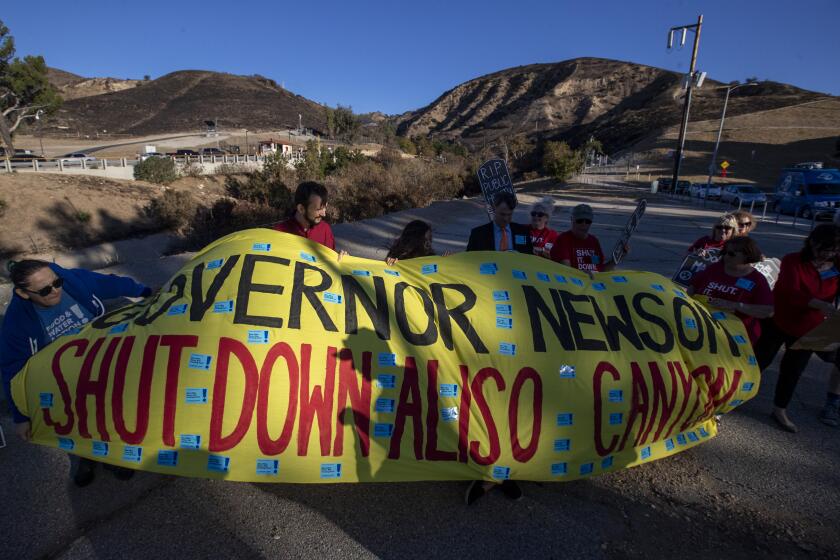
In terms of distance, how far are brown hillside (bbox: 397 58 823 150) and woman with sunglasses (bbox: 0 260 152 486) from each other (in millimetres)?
70919

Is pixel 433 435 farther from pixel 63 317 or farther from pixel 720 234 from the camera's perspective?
pixel 720 234

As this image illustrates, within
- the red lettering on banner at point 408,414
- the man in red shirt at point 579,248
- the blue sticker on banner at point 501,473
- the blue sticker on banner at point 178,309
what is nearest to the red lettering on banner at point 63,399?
the blue sticker on banner at point 178,309

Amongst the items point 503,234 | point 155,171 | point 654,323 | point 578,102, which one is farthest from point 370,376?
point 578,102

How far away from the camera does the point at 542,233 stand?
4.87 m

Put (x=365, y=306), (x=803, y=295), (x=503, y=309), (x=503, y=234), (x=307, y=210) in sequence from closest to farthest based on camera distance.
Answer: (x=365, y=306) < (x=503, y=309) < (x=803, y=295) < (x=307, y=210) < (x=503, y=234)

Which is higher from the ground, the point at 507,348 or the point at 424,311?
the point at 424,311

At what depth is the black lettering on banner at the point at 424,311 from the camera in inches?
104

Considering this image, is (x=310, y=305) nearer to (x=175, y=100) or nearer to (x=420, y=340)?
(x=420, y=340)

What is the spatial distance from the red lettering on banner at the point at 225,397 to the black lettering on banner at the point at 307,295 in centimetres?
31

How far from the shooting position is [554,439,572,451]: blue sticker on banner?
2614 mm

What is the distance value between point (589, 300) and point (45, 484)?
144 inches

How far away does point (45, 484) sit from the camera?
271 centimetres

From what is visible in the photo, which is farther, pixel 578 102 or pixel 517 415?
pixel 578 102

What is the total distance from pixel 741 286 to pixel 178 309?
3.90 m
